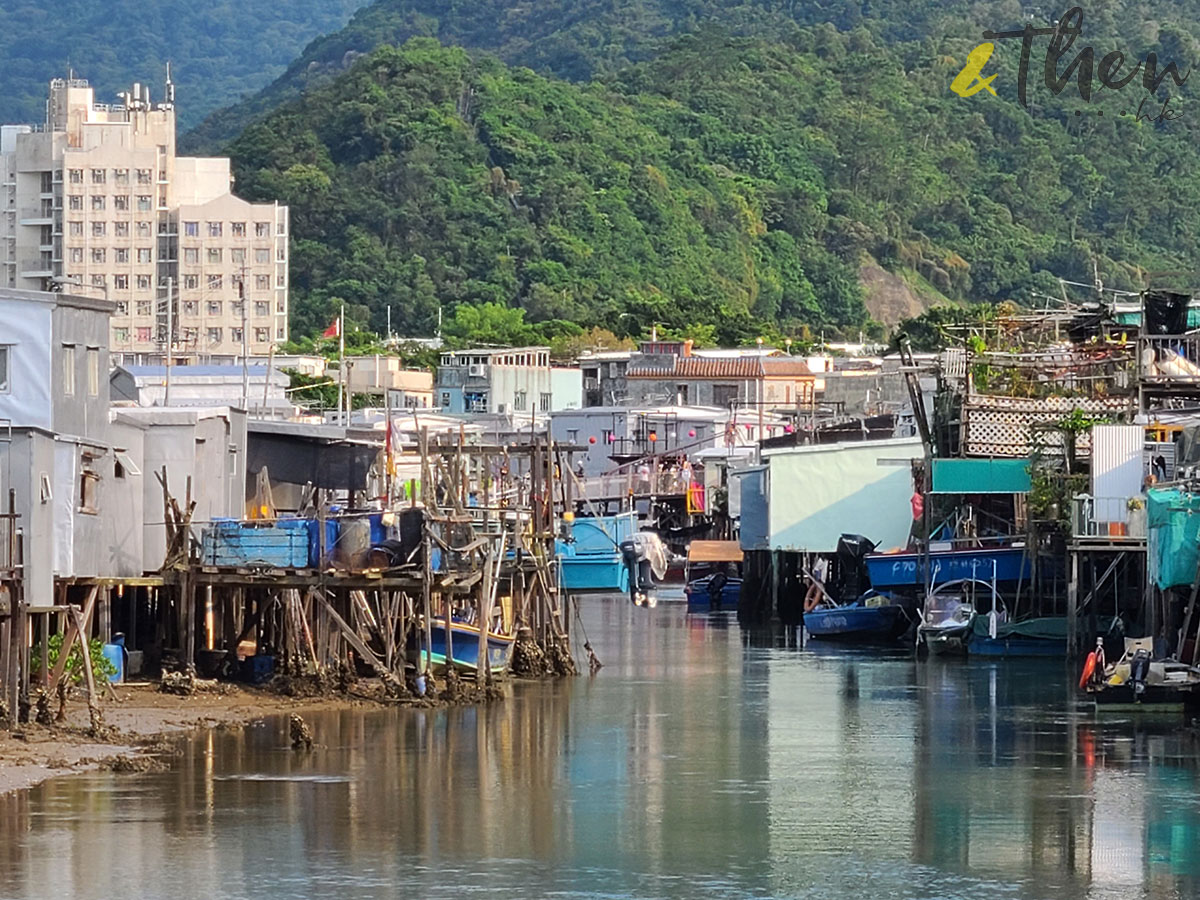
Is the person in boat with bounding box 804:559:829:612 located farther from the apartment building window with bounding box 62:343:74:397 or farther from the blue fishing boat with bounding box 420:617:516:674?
the apartment building window with bounding box 62:343:74:397

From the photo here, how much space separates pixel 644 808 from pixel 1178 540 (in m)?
13.7

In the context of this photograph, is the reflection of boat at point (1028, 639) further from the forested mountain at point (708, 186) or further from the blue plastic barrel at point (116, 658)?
the forested mountain at point (708, 186)

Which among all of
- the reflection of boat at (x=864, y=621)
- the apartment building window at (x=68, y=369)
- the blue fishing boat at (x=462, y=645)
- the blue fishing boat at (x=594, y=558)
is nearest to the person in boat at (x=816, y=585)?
the reflection of boat at (x=864, y=621)

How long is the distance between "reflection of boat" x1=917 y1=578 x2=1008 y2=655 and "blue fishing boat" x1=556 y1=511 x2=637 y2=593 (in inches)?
269

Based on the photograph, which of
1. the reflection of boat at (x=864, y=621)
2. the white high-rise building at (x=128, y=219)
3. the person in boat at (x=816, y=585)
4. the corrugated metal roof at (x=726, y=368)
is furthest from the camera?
the white high-rise building at (x=128, y=219)

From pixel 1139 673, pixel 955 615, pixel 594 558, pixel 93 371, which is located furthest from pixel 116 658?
pixel 955 615

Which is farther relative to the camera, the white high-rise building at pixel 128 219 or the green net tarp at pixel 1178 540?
the white high-rise building at pixel 128 219

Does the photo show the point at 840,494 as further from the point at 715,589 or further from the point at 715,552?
the point at 715,552

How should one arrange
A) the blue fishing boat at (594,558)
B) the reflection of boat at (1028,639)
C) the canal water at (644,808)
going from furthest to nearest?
the blue fishing boat at (594,558)
the reflection of boat at (1028,639)
the canal water at (644,808)

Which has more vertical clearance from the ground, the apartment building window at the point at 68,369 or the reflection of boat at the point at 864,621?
the apartment building window at the point at 68,369

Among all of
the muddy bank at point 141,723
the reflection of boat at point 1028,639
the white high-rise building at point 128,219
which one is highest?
the white high-rise building at point 128,219

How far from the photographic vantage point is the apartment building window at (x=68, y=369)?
36.6m

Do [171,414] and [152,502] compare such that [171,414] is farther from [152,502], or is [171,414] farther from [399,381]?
[399,381]

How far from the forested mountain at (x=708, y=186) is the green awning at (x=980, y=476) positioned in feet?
244
